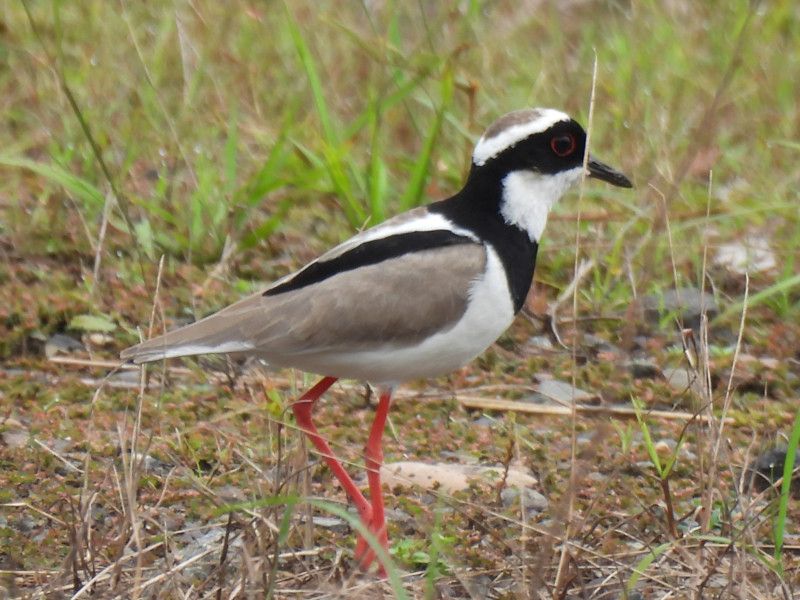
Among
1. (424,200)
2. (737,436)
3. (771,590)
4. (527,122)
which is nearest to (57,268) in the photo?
(424,200)

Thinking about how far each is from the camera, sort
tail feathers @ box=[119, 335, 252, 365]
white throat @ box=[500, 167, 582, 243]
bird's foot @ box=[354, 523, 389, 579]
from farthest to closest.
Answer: white throat @ box=[500, 167, 582, 243] < tail feathers @ box=[119, 335, 252, 365] < bird's foot @ box=[354, 523, 389, 579]

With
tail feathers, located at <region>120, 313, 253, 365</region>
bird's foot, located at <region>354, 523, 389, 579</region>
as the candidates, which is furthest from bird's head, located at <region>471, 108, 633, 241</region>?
bird's foot, located at <region>354, 523, 389, 579</region>

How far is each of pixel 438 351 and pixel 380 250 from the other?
372 mm

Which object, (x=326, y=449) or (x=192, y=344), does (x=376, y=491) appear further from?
(x=192, y=344)

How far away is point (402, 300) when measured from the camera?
4.36m

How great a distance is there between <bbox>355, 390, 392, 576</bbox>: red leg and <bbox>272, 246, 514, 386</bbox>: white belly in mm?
147

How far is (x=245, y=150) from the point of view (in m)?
7.00

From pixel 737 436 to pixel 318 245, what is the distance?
2.10 meters

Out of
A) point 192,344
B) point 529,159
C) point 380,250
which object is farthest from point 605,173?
point 192,344

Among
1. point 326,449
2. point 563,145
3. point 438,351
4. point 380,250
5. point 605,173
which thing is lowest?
point 326,449

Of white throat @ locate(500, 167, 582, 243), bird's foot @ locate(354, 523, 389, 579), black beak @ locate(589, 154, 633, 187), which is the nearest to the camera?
bird's foot @ locate(354, 523, 389, 579)

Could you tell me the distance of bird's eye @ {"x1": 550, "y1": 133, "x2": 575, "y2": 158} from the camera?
4680 mm

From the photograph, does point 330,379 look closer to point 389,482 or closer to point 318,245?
point 389,482

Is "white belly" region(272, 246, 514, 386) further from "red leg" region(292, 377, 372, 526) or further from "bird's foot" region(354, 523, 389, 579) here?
"bird's foot" region(354, 523, 389, 579)
